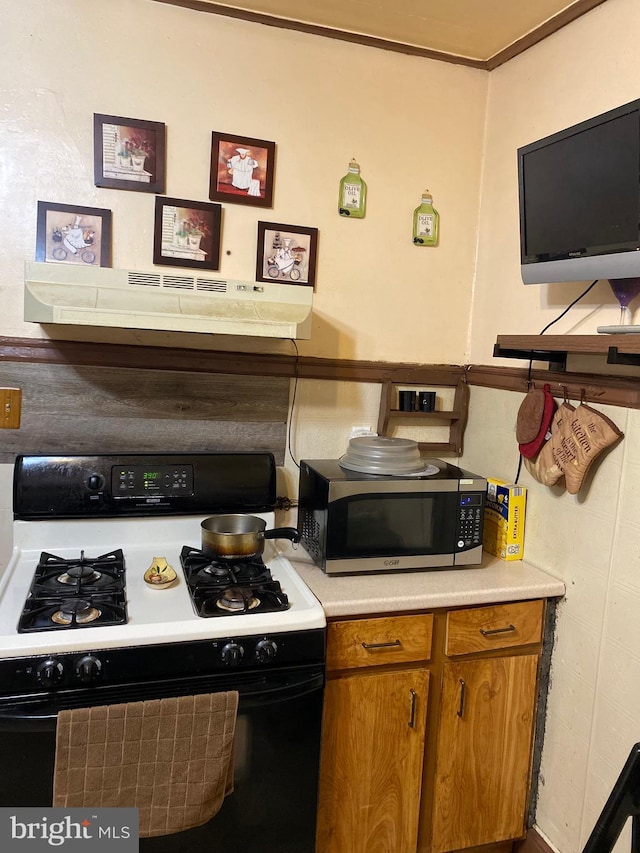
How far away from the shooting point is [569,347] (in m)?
1.65

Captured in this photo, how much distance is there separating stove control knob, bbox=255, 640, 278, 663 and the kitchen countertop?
177 mm

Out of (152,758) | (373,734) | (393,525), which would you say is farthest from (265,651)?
(393,525)

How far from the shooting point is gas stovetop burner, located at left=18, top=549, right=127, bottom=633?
151 centimetres

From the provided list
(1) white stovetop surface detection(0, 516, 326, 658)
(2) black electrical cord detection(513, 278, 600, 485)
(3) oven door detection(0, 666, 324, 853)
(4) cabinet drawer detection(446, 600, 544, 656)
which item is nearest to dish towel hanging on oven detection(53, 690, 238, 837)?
(3) oven door detection(0, 666, 324, 853)

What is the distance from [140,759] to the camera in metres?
1.43

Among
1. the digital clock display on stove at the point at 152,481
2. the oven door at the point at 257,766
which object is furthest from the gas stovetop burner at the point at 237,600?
the digital clock display on stove at the point at 152,481

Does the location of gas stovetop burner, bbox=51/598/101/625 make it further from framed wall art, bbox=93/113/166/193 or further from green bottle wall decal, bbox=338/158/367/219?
green bottle wall decal, bbox=338/158/367/219

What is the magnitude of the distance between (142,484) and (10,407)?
0.45m

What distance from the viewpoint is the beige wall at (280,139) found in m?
1.92

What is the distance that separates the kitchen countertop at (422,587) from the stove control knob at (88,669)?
21.9 inches

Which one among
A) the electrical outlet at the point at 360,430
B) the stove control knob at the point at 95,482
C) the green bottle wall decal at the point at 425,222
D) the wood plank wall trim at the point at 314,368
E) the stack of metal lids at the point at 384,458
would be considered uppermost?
the green bottle wall decal at the point at 425,222

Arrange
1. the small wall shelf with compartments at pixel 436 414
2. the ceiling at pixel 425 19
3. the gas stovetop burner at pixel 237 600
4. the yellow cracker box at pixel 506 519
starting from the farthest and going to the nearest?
the small wall shelf with compartments at pixel 436 414
the yellow cracker box at pixel 506 519
the ceiling at pixel 425 19
the gas stovetop burner at pixel 237 600

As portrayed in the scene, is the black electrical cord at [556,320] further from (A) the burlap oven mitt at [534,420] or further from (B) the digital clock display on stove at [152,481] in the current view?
(B) the digital clock display on stove at [152,481]

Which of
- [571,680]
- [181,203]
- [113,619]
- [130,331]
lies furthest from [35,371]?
[571,680]
